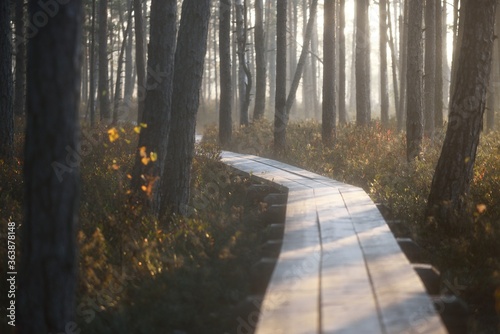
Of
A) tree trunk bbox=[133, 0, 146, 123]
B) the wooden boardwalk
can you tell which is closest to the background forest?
the wooden boardwalk

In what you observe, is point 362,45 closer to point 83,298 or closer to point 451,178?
point 451,178

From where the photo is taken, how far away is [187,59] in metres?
10.1

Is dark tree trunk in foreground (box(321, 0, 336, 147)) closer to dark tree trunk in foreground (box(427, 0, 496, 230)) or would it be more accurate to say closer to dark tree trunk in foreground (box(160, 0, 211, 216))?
dark tree trunk in foreground (box(160, 0, 211, 216))

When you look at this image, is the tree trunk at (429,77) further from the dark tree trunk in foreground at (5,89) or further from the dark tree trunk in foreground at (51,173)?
the dark tree trunk in foreground at (51,173)

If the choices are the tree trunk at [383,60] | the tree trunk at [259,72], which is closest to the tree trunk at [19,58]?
the tree trunk at [259,72]

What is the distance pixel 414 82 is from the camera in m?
14.8

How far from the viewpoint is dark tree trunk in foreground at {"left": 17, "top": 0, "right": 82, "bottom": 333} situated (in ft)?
13.8

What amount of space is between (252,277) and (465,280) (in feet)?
8.69

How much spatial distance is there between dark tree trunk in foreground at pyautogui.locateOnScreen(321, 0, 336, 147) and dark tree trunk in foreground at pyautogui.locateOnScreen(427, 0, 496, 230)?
32.8ft

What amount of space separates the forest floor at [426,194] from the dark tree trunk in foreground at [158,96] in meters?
3.89

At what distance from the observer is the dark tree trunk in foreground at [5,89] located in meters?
14.5

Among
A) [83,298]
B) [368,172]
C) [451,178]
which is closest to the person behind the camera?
[83,298]

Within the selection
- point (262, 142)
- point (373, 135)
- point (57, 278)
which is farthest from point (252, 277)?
point (262, 142)

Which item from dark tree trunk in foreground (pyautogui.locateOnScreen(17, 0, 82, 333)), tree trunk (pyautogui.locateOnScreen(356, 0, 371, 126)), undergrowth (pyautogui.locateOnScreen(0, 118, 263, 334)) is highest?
tree trunk (pyautogui.locateOnScreen(356, 0, 371, 126))
